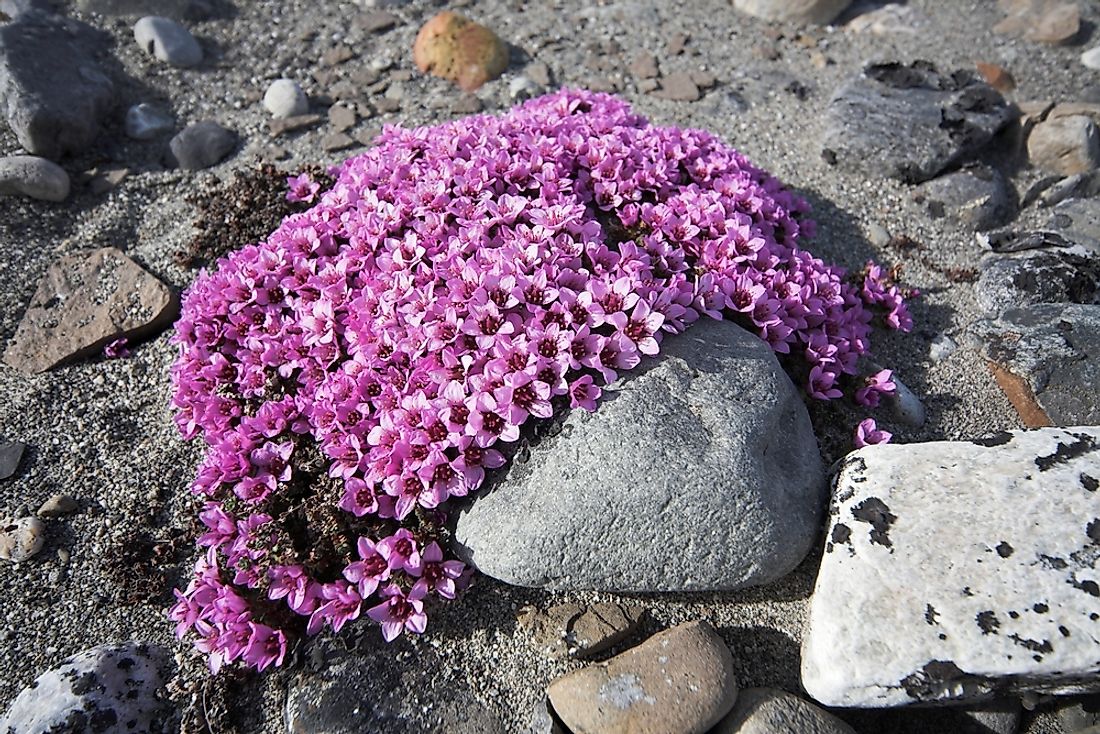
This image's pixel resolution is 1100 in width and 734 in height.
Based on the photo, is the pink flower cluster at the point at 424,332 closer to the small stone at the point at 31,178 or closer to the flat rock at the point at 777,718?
the flat rock at the point at 777,718

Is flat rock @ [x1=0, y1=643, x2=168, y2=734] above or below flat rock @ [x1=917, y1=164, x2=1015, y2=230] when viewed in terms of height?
below

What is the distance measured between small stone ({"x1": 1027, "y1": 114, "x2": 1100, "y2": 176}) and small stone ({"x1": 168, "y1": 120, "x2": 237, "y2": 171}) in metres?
7.38

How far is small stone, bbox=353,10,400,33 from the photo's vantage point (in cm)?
845

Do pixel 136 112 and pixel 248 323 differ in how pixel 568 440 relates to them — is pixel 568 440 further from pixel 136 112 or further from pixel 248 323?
pixel 136 112

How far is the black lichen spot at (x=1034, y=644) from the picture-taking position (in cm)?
331

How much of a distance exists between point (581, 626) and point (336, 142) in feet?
17.0

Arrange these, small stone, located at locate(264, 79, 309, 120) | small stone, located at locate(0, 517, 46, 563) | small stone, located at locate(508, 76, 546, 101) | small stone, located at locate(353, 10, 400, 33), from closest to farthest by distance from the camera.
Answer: small stone, located at locate(0, 517, 46, 563) < small stone, located at locate(264, 79, 309, 120) < small stone, located at locate(508, 76, 546, 101) < small stone, located at locate(353, 10, 400, 33)

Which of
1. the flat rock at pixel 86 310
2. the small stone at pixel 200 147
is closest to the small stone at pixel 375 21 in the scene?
the small stone at pixel 200 147

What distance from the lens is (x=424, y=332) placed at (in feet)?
13.0

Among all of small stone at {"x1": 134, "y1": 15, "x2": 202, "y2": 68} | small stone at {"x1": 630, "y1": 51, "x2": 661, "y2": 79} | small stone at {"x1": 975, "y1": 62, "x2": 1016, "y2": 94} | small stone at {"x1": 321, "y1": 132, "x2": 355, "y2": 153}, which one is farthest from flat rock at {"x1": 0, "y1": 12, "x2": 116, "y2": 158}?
small stone at {"x1": 975, "y1": 62, "x2": 1016, "y2": 94}

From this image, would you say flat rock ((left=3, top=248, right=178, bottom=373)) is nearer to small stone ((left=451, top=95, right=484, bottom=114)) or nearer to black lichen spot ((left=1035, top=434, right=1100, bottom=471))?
small stone ((left=451, top=95, right=484, bottom=114))

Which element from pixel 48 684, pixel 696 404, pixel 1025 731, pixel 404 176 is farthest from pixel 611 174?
pixel 48 684

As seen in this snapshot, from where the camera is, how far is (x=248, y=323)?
4.62 metres

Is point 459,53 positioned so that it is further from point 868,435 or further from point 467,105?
point 868,435
